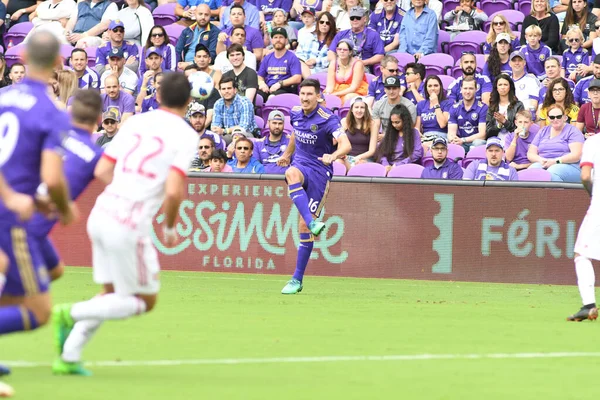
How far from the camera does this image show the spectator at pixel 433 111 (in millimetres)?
17984

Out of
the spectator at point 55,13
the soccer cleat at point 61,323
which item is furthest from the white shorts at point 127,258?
the spectator at point 55,13

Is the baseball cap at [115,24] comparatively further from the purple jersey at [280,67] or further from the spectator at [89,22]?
the purple jersey at [280,67]

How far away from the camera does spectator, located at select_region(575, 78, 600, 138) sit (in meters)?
16.9

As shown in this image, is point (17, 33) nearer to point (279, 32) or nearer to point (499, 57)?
point (279, 32)

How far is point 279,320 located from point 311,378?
346 cm

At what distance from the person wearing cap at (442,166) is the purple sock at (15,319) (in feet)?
35.0

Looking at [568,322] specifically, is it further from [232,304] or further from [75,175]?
[75,175]

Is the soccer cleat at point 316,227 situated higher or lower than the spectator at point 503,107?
lower

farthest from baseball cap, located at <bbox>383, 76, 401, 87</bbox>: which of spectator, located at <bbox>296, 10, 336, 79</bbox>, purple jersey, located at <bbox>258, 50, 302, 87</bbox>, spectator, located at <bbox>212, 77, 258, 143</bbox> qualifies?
spectator, located at <bbox>296, 10, 336, 79</bbox>

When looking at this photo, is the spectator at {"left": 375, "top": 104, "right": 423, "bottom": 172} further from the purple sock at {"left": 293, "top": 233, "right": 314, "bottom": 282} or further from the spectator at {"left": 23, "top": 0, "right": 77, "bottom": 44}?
the spectator at {"left": 23, "top": 0, "right": 77, "bottom": 44}

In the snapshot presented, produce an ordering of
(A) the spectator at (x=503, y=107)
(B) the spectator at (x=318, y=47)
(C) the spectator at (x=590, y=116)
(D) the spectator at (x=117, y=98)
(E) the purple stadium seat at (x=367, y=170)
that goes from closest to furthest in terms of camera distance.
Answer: (E) the purple stadium seat at (x=367, y=170) → (C) the spectator at (x=590, y=116) → (A) the spectator at (x=503, y=107) → (D) the spectator at (x=117, y=98) → (B) the spectator at (x=318, y=47)

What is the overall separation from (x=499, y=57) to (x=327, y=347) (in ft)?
34.7

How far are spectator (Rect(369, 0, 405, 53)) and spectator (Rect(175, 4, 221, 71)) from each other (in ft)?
9.11

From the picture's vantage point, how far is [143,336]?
9141mm
